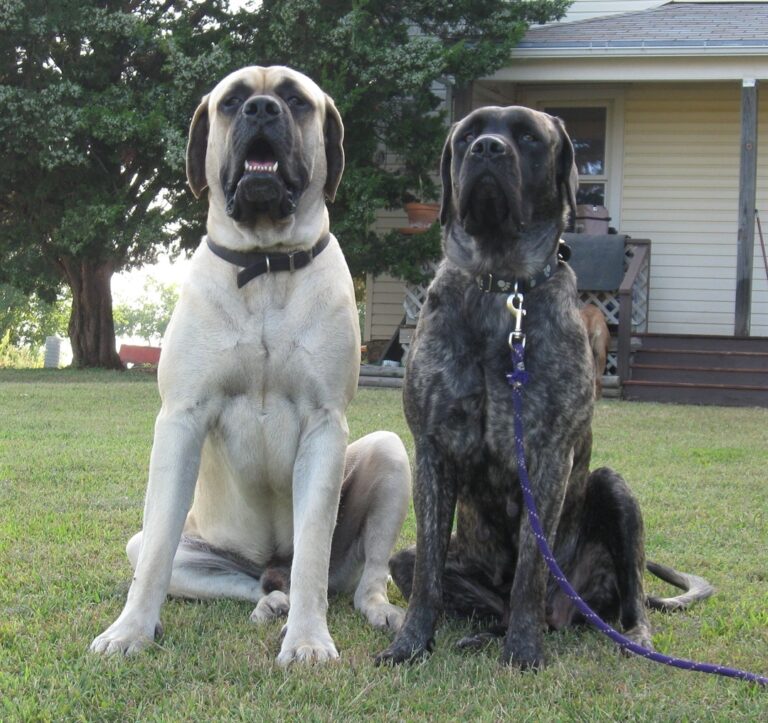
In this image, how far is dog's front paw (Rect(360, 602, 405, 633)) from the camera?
360 centimetres

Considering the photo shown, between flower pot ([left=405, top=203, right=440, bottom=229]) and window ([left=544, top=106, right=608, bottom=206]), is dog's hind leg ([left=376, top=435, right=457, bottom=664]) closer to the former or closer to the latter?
flower pot ([left=405, top=203, right=440, bottom=229])

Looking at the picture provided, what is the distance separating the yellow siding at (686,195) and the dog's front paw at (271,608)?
12.0 m

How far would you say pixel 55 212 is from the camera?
1541 cm

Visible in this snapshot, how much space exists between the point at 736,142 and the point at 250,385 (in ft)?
42.3

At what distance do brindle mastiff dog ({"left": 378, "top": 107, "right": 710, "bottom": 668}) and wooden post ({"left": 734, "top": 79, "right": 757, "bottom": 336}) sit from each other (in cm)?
992

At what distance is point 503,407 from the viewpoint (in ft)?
10.8

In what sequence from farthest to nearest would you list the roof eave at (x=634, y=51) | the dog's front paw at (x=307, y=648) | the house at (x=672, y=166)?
the house at (x=672, y=166)
the roof eave at (x=634, y=51)
the dog's front paw at (x=307, y=648)

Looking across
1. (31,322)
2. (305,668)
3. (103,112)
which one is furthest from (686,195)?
(31,322)

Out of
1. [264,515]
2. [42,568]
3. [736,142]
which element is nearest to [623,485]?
[264,515]

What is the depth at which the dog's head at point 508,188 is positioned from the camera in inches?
133

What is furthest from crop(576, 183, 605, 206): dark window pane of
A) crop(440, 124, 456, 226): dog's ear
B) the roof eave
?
crop(440, 124, 456, 226): dog's ear

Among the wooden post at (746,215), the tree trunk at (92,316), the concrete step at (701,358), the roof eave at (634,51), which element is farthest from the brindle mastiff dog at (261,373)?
the tree trunk at (92,316)

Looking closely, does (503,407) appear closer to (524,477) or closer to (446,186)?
(524,477)

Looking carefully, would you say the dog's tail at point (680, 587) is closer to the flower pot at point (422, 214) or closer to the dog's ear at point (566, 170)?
the dog's ear at point (566, 170)
